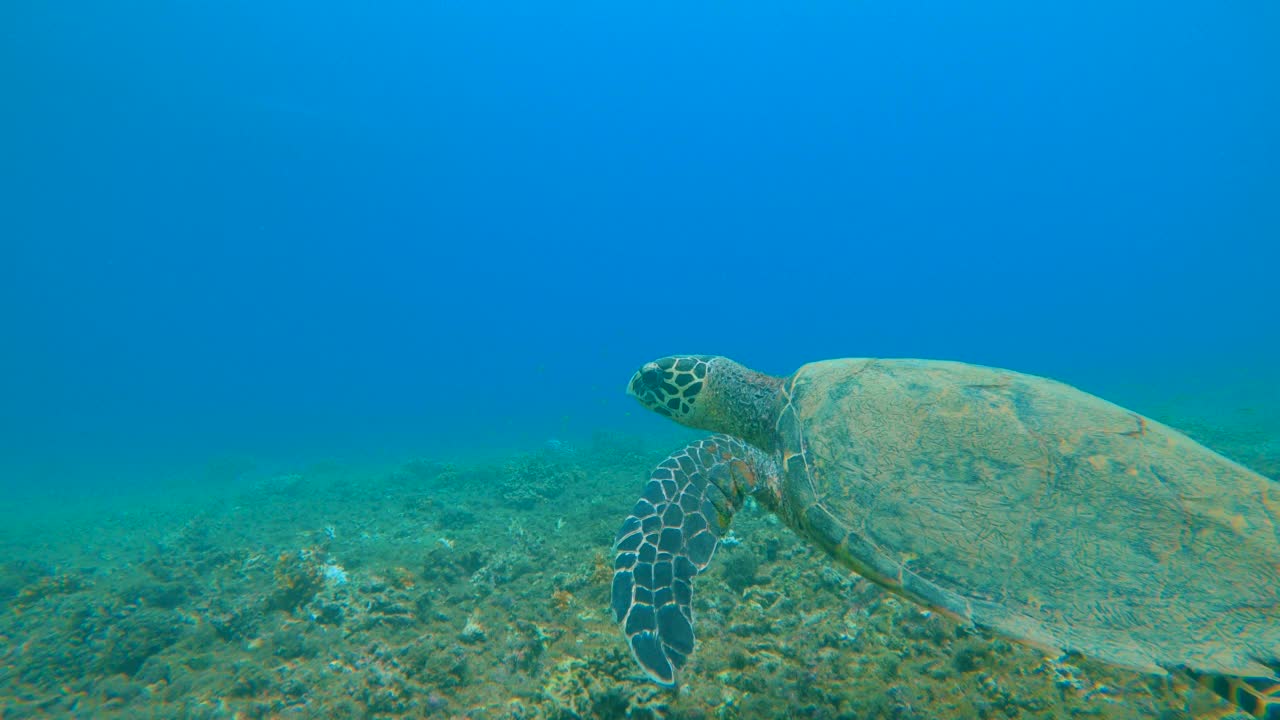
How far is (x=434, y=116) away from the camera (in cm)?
8781

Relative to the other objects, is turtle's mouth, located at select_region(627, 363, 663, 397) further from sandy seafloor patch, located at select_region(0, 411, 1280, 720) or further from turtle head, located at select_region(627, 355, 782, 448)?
sandy seafloor patch, located at select_region(0, 411, 1280, 720)

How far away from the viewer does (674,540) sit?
3.19m

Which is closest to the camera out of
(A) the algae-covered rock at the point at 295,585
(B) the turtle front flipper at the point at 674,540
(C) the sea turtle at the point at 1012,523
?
(C) the sea turtle at the point at 1012,523

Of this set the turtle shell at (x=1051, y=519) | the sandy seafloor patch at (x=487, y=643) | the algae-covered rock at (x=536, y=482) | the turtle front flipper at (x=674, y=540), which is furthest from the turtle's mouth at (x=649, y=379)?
the algae-covered rock at (x=536, y=482)

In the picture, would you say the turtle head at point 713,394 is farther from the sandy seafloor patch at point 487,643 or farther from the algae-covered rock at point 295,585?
the algae-covered rock at point 295,585

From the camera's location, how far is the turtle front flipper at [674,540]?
2.63 metres

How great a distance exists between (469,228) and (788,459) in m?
115

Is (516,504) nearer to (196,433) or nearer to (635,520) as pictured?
(635,520)

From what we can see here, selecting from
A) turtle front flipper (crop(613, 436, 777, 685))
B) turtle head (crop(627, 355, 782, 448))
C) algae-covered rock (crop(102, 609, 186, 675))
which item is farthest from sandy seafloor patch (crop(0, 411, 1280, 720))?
turtle head (crop(627, 355, 782, 448))

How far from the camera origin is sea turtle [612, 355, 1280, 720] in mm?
2043

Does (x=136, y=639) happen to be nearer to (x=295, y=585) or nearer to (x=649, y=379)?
(x=295, y=585)

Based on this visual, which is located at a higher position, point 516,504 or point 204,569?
point 516,504

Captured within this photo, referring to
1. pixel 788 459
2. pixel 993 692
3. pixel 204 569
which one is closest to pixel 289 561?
pixel 204 569

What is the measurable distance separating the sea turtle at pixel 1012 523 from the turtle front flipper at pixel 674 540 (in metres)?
0.01
